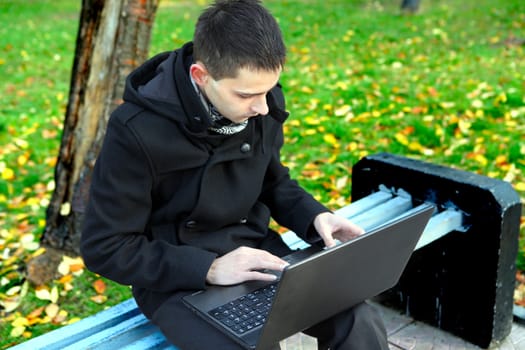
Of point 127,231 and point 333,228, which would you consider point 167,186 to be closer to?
point 127,231

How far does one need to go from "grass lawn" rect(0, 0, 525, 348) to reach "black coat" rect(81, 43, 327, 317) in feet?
4.32

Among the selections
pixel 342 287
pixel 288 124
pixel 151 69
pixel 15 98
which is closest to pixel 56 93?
pixel 15 98

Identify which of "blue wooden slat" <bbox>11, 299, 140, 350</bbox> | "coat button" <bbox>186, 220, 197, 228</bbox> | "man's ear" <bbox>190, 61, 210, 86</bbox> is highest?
"man's ear" <bbox>190, 61, 210, 86</bbox>

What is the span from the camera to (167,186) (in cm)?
191

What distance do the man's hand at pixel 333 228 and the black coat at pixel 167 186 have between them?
236 mm

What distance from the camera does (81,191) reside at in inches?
131

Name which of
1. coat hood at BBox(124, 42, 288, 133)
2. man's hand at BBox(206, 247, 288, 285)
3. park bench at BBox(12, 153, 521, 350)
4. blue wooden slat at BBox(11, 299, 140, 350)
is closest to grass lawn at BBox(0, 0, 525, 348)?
park bench at BBox(12, 153, 521, 350)

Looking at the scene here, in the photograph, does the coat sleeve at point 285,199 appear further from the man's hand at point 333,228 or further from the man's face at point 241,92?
the man's face at point 241,92

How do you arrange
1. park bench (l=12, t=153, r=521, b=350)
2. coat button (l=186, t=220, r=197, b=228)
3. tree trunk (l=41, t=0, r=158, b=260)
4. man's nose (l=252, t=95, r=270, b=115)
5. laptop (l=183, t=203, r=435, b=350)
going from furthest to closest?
1. tree trunk (l=41, t=0, r=158, b=260)
2. park bench (l=12, t=153, r=521, b=350)
3. coat button (l=186, t=220, r=197, b=228)
4. man's nose (l=252, t=95, r=270, b=115)
5. laptop (l=183, t=203, r=435, b=350)

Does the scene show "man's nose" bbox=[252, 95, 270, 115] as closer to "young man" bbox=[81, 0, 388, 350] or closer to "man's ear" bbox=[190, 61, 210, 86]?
"young man" bbox=[81, 0, 388, 350]

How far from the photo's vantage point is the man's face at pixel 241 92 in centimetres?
176

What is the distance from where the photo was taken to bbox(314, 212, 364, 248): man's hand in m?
2.04

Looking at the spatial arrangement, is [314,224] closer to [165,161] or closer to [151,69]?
[165,161]

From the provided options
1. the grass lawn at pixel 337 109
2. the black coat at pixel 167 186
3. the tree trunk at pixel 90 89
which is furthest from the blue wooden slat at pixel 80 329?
the tree trunk at pixel 90 89
